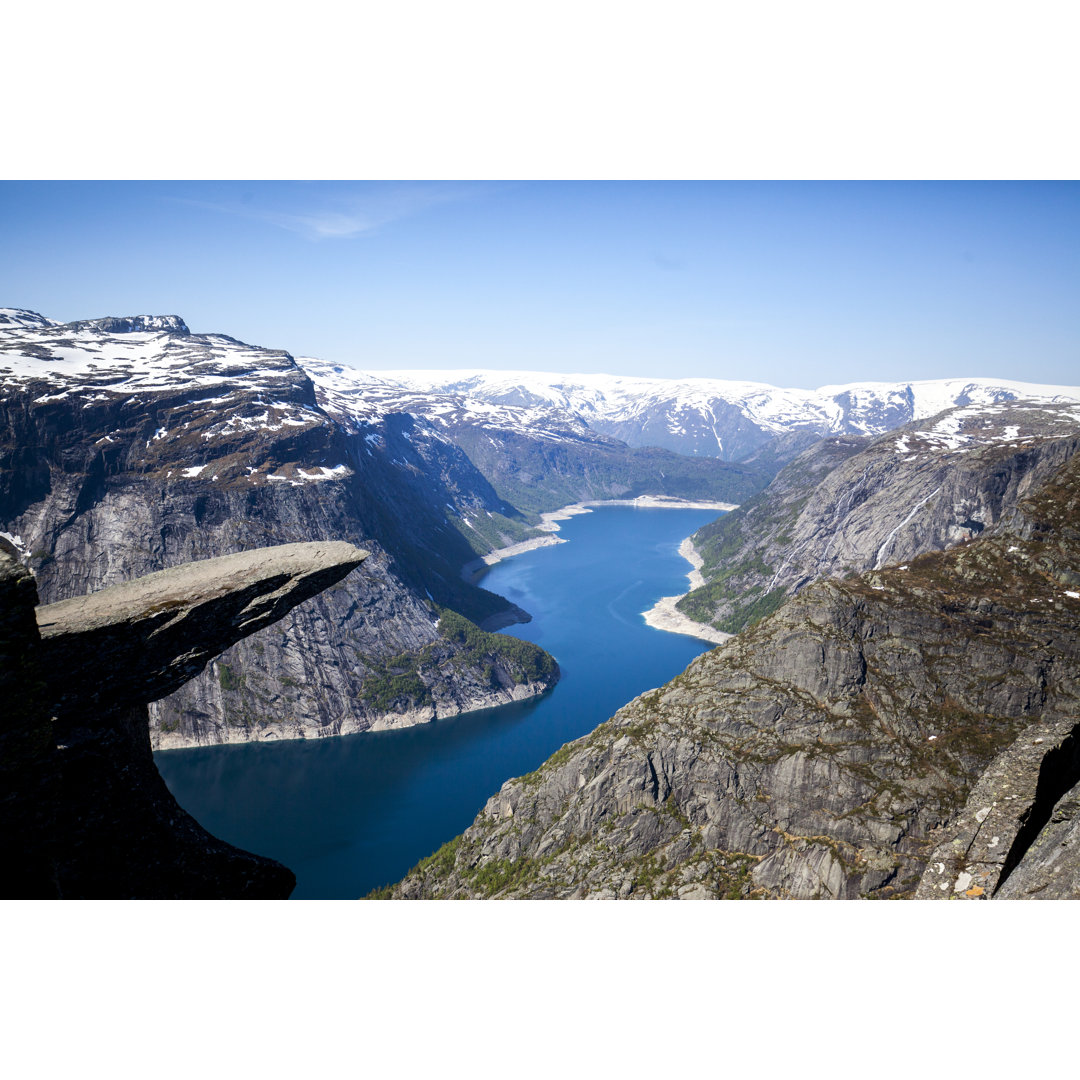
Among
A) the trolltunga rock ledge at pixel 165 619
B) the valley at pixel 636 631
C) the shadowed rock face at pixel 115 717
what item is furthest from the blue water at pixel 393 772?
the trolltunga rock ledge at pixel 165 619

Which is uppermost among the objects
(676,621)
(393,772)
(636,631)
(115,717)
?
(115,717)

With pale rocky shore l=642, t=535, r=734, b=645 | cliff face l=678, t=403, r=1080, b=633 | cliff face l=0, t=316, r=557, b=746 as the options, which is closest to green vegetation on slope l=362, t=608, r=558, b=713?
cliff face l=0, t=316, r=557, b=746

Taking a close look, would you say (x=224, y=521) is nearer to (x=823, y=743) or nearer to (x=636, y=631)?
(x=636, y=631)

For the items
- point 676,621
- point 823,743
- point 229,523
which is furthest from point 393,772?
point 676,621

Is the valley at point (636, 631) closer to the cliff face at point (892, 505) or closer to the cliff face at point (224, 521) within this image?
the cliff face at point (224, 521)

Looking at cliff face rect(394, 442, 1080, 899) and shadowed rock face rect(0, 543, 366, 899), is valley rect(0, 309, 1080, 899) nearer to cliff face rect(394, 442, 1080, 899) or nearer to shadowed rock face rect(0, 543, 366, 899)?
cliff face rect(394, 442, 1080, 899)

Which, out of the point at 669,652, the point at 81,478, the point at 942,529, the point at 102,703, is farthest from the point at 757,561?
the point at 102,703
